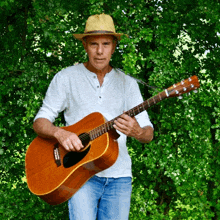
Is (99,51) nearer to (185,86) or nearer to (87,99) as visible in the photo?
(87,99)

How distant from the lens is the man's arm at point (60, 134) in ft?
8.61

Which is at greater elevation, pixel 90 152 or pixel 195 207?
pixel 90 152

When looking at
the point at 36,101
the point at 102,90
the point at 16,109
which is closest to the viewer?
the point at 102,90

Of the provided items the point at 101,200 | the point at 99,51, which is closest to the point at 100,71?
the point at 99,51

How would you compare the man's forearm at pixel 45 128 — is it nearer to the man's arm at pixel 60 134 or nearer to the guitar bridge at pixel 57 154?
the man's arm at pixel 60 134

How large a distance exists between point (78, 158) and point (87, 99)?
439 mm

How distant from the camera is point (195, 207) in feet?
→ 15.1

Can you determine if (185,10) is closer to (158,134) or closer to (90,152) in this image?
(158,134)

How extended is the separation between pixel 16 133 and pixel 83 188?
1.94 metres

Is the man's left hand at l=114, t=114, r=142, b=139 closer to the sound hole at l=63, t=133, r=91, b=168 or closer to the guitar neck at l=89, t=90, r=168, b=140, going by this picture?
the guitar neck at l=89, t=90, r=168, b=140

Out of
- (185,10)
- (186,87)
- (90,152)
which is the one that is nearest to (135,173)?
(185,10)

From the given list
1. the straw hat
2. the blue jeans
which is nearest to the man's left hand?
the blue jeans

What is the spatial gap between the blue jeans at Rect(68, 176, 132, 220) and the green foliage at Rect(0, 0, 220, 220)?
4.46ft

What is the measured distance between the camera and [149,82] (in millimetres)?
4164
